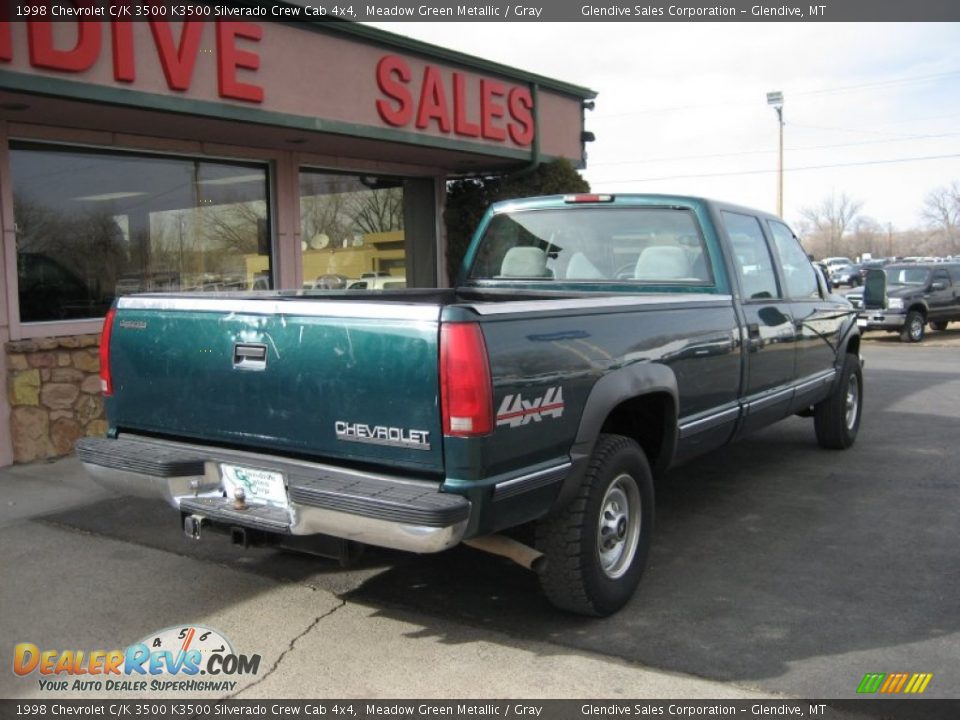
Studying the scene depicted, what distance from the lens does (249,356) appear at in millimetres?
3660

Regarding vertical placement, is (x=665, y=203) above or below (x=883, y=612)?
above

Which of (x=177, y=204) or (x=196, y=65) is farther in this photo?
(x=177, y=204)

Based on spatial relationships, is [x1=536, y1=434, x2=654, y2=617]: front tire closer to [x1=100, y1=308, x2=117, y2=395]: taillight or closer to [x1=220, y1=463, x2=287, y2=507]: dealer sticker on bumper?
[x1=220, y1=463, x2=287, y2=507]: dealer sticker on bumper

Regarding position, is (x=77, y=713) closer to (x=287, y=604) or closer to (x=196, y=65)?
(x=287, y=604)

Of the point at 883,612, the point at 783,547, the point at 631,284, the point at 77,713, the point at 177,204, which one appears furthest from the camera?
the point at 177,204

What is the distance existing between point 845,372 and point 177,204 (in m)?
6.49

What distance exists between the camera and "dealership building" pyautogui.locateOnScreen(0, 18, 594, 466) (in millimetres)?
6973

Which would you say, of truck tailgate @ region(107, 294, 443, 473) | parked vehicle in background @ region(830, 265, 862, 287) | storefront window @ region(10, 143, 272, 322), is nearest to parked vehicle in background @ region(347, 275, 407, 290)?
storefront window @ region(10, 143, 272, 322)

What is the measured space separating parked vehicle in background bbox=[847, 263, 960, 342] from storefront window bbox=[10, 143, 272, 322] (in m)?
14.0

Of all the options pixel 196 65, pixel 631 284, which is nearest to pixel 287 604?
pixel 631 284

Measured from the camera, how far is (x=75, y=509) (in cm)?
594

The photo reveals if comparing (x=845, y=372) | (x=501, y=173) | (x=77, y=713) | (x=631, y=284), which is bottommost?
(x=77, y=713)

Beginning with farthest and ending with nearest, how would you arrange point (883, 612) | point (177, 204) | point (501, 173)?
point (501, 173)
point (177, 204)
point (883, 612)

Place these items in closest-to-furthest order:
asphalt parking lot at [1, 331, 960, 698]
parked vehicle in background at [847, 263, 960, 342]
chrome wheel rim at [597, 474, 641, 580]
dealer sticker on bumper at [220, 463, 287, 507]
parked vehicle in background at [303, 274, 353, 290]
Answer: dealer sticker on bumper at [220, 463, 287, 507], asphalt parking lot at [1, 331, 960, 698], chrome wheel rim at [597, 474, 641, 580], parked vehicle in background at [303, 274, 353, 290], parked vehicle in background at [847, 263, 960, 342]
